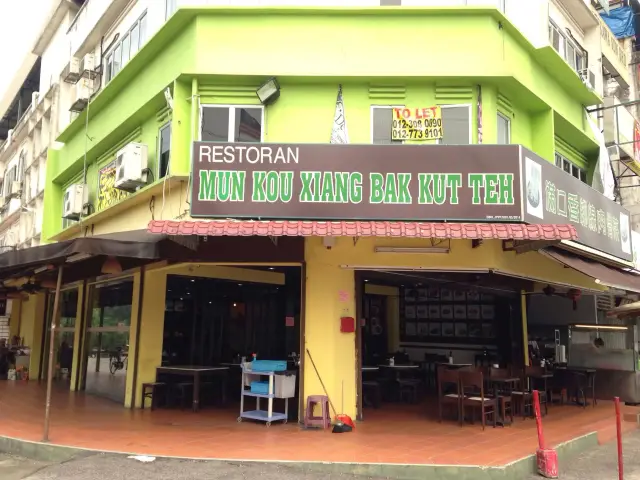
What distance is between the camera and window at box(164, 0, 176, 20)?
12.4 m

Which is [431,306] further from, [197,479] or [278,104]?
[197,479]

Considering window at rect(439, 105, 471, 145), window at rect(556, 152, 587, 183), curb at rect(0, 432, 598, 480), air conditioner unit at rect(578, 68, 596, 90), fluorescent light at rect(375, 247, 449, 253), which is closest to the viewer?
curb at rect(0, 432, 598, 480)

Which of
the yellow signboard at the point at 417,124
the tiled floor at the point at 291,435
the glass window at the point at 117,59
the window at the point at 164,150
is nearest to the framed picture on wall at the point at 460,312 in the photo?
the tiled floor at the point at 291,435

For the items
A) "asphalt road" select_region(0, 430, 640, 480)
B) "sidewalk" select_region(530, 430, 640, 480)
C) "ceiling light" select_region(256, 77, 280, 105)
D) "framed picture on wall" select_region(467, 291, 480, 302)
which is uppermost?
"ceiling light" select_region(256, 77, 280, 105)

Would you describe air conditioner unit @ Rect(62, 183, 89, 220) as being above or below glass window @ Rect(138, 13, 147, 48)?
below

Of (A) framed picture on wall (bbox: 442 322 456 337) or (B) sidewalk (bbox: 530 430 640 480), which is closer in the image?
(B) sidewalk (bbox: 530 430 640 480)

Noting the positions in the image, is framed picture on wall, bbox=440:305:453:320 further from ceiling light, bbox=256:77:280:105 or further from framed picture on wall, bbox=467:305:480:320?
ceiling light, bbox=256:77:280:105

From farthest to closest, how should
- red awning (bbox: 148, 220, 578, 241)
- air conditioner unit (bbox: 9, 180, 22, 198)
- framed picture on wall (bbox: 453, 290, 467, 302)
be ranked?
air conditioner unit (bbox: 9, 180, 22, 198) → framed picture on wall (bbox: 453, 290, 467, 302) → red awning (bbox: 148, 220, 578, 241)

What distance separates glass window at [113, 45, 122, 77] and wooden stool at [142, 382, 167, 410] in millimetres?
8612

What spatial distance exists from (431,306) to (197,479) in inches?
457

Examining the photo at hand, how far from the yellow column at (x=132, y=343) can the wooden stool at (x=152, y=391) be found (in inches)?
10.8

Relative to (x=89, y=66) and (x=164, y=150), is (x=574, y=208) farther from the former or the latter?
(x=89, y=66)

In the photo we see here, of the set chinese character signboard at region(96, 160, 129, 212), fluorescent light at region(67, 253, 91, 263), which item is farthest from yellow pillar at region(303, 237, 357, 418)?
chinese character signboard at region(96, 160, 129, 212)

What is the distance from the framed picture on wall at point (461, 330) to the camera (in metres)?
16.4
